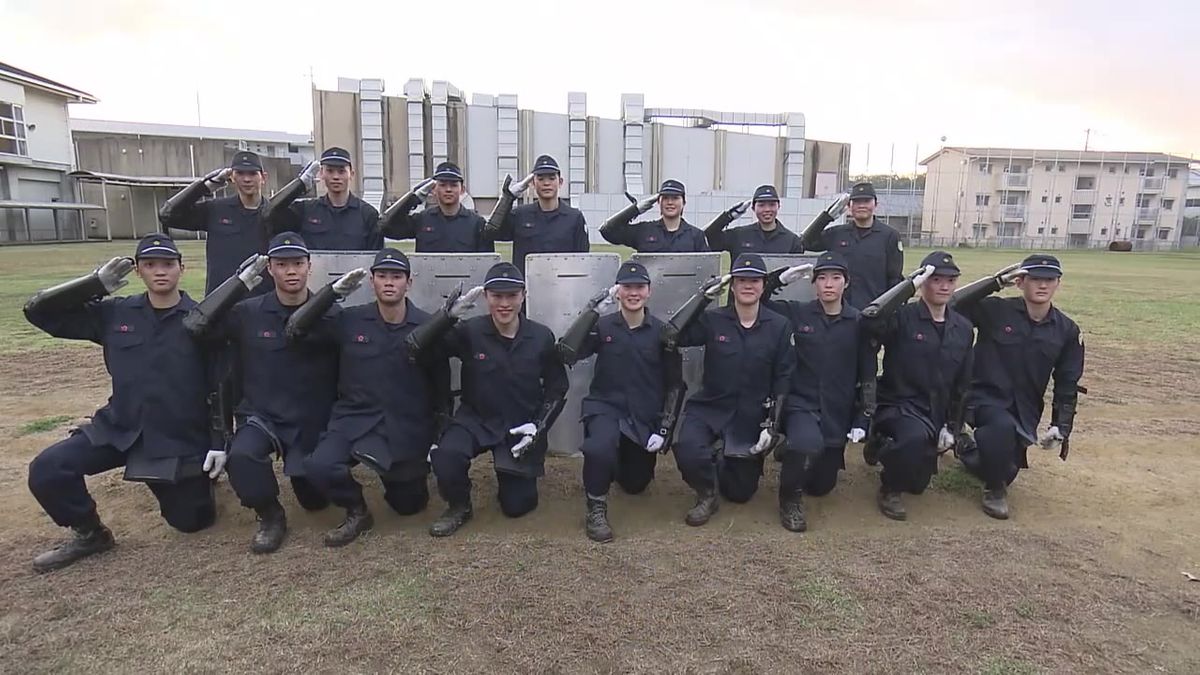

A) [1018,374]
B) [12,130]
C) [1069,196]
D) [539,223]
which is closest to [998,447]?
[1018,374]

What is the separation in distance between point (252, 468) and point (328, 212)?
7.71 ft

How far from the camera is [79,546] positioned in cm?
390

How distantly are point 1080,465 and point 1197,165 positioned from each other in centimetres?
7472

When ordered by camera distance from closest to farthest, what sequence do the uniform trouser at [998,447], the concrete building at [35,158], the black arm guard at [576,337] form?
1. the black arm guard at [576,337]
2. the uniform trouser at [998,447]
3. the concrete building at [35,158]

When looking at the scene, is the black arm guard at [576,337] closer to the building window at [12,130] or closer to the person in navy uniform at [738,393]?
the person in navy uniform at [738,393]

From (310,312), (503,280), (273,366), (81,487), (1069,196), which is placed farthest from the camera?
(1069,196)

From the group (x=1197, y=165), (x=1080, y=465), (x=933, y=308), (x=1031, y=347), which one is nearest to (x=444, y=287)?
(x=933, y=308)

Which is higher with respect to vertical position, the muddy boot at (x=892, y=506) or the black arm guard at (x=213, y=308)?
the black arm guard at (x=213, y=308)

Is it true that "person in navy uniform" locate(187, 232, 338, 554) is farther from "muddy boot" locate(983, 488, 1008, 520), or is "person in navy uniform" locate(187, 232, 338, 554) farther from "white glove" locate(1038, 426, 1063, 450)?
"white glove" locate(1038, 426, 1063, 450)

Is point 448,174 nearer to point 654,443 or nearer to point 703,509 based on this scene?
point 654,443

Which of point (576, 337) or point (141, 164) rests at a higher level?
point (141, 164)

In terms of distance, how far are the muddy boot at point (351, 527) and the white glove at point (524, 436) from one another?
90cm

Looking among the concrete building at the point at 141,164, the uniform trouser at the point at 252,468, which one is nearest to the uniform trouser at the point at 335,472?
the uniform trouser at the point at 252,468

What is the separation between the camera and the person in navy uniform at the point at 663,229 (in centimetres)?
601
